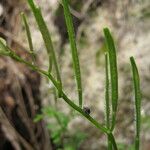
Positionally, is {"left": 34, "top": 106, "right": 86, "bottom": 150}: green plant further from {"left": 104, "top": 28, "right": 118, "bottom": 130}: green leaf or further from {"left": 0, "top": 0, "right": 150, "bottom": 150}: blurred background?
{"left": 104, "top": 28, "right": 118, "bottom": 130}: green leaf

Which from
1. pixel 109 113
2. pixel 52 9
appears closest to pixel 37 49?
pixel 52 9

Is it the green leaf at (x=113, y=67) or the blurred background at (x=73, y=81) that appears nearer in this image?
the green leaf at (x=113, y=67)

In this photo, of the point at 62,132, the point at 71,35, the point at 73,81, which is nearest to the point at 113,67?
the point at 71,35

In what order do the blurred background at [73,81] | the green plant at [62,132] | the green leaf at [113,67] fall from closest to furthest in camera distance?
Answer: the green leaf at [113,67] < the green plant at [62,132] < the blurred background at [73,81]


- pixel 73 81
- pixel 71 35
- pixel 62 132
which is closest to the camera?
pixel 71 35

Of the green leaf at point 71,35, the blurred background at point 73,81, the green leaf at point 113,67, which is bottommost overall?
the green leaf at point 113,67

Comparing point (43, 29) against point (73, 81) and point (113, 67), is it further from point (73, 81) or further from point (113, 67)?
point (73, 81)

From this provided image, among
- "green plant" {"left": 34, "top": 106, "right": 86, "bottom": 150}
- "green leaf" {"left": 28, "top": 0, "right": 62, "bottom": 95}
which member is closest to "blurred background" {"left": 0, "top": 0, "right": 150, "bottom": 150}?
"green plant" {"left": 34, "top": 106, "right": 86, "bottom": 150}

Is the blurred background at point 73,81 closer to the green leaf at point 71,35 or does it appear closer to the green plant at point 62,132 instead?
the green plant at point 62,132

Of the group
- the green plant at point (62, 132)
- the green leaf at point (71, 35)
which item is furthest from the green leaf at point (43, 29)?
the green plant at point (62, 132)
